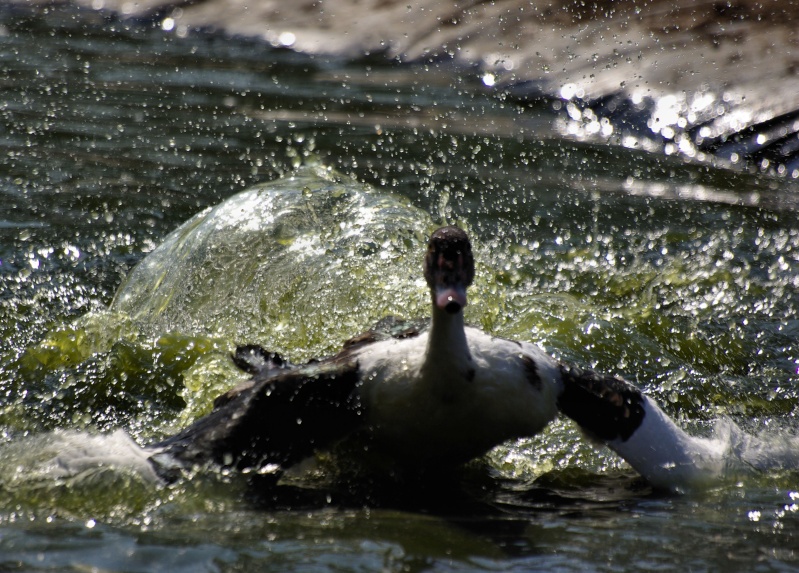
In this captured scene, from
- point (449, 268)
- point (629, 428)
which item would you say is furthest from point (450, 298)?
point (629, 428)

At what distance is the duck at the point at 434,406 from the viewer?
4.34 m

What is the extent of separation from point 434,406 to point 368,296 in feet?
8.97

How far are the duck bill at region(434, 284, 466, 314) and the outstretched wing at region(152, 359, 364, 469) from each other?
0.57 m

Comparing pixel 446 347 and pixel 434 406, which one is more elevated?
pixel 446 347

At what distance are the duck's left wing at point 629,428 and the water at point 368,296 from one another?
124 mm

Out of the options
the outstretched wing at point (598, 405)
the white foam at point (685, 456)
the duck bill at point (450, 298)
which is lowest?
the white foam at point (685, 456)

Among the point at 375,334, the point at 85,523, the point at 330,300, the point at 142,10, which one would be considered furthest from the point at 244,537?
the point at 142,10

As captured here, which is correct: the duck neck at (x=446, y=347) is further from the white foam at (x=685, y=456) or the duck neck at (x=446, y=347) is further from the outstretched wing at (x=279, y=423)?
the white foam at (x=685, y=456)

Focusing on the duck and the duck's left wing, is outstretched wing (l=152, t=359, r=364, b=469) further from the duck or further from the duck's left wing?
the duck's left wing

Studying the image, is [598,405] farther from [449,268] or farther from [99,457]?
[99,457]

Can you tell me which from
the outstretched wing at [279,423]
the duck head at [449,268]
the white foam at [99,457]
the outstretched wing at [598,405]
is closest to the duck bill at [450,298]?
the duck head at [449,268]

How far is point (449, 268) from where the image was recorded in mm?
4266

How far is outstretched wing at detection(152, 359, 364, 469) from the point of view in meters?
4.39

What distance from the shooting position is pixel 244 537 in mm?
3830
